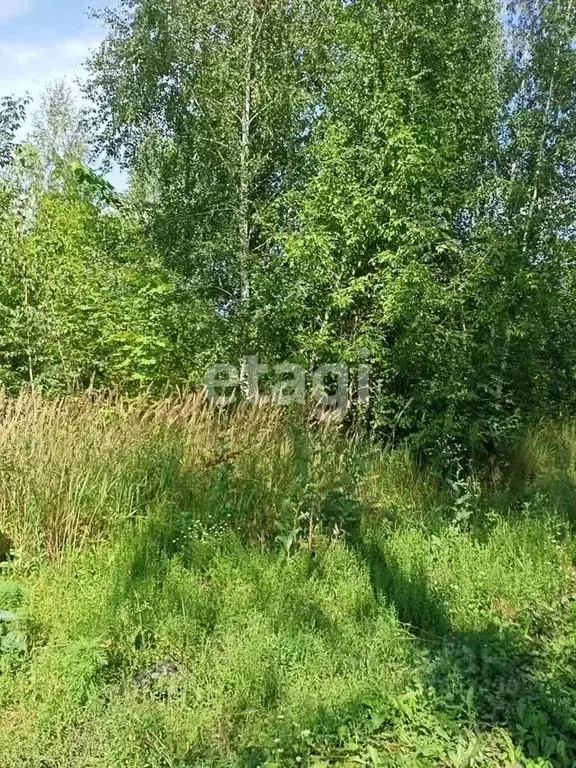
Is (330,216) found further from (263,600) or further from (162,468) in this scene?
(263,600)

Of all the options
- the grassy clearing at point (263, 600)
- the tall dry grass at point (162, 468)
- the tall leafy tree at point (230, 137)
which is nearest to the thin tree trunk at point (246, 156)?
the tall leafy tree at point (230, 137)

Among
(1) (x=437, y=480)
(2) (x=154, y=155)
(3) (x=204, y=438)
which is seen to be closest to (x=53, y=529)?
(3) (x=204, y=438)

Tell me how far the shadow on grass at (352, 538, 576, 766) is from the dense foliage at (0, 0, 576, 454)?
2.68 meters

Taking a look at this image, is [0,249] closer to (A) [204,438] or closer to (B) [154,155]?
(B) [154,155]

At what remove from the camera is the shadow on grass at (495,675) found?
2596mm

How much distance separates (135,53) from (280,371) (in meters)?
7.24

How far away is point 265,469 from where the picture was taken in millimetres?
4863

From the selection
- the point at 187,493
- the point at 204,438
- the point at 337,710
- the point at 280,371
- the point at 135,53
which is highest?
the point at 135,53

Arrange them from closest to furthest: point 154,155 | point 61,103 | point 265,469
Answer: point 265,469 < point 154,155 < point 61,103

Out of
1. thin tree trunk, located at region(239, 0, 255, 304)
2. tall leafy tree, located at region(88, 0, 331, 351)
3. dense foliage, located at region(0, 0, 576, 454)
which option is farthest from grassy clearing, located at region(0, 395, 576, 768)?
thin tree trunk, located at region(239, 0, 255, 304)

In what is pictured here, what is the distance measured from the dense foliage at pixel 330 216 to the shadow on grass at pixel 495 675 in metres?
2.68

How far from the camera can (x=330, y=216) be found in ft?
22.0

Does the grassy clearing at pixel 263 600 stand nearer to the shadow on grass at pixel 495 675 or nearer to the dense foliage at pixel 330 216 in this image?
the shadow on grass at pixel 495 675

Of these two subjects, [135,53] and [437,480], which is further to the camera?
[135,53]
